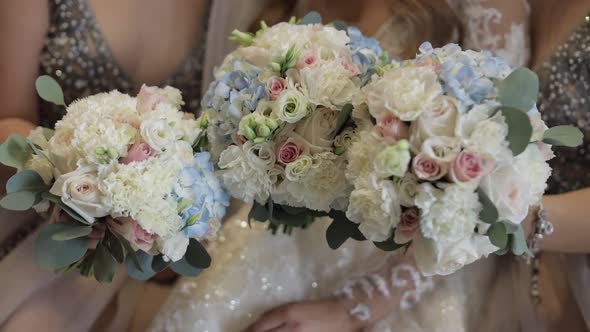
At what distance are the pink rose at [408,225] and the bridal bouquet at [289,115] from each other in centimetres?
9

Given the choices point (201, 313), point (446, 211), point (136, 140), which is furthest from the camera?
point (201, 313)

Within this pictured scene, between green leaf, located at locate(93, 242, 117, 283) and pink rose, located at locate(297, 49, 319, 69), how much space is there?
31 centimetres

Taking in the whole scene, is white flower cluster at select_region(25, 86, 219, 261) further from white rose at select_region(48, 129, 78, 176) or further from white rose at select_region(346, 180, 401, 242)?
white rose at select_region(346, 180, 401, 242)

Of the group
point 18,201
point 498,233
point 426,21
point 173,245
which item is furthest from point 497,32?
point 18,201

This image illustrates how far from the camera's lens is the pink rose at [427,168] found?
0.50m

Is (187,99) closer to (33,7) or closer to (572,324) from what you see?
(33,7)

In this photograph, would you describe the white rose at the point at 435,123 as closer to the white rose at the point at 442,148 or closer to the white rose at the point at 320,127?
the white rose at the point at 442,148

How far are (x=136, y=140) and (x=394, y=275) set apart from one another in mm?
533

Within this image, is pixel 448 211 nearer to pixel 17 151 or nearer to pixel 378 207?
pixel 378 207

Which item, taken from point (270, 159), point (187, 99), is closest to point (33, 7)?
point (187, 99)

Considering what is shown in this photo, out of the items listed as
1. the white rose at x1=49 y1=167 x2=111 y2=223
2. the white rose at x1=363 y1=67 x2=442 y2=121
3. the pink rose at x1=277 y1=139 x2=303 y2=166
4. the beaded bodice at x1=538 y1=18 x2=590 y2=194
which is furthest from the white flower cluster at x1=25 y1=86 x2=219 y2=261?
the beaded bodice at x1=538 y1=18 x2=590 y2=194

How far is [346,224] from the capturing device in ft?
2.24

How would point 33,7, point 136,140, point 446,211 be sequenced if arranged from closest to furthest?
point 446,211 → point 136,140 → point 33,7

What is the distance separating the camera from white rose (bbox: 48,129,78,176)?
2.02ft
